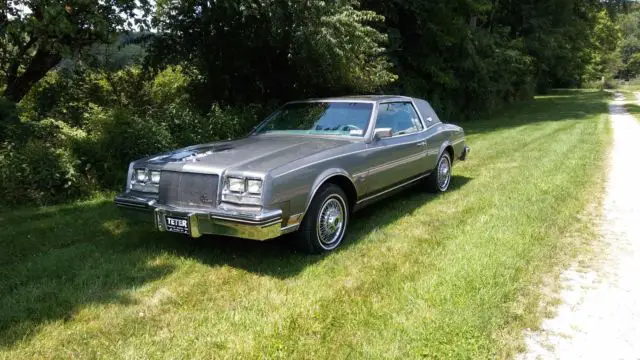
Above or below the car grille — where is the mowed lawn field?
below

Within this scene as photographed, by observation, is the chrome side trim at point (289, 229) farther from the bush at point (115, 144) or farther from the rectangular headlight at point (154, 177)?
the bush at point (115, 144)

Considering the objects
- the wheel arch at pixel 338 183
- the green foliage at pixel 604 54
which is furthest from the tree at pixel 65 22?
the green foliage at pixel 604 54

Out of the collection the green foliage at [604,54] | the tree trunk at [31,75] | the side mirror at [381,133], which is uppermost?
the green foliage at [604,54]

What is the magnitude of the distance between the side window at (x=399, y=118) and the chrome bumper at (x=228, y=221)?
2.21m

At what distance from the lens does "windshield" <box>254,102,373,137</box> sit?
17.9 ft

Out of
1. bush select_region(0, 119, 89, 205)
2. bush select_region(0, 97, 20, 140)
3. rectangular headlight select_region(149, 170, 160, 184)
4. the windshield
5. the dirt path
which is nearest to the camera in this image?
the dirt path

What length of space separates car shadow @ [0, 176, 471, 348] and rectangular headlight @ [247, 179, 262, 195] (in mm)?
730

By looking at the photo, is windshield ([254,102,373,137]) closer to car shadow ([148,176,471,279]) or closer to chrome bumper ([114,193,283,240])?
car shadow ([148,176,471,279])

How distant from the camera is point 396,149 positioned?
571 cm

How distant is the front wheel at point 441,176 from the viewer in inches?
272

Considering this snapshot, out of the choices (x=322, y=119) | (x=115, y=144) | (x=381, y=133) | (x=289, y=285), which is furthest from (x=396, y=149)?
(x=115, y=144)

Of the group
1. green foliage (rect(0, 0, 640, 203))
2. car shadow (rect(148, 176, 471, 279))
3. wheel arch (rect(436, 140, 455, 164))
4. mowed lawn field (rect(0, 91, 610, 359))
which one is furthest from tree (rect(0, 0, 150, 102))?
wheel arch (rect(436, 140, 455, 164))

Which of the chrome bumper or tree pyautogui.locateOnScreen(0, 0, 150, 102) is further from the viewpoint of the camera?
tree pyautogui.locateOnScreen(0, 0, 150, 102)

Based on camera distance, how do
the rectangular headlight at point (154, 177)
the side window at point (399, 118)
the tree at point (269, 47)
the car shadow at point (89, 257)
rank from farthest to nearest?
1. the tree at point (269, 47)
2. the side window at point (399, 118)
3. the rectangular headlight at point (154, 177)
4. the car shadow at point (89, 257)
